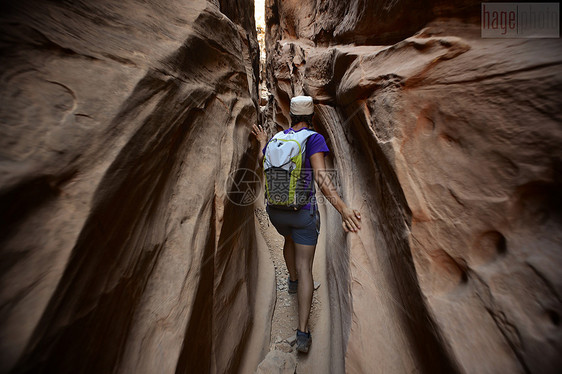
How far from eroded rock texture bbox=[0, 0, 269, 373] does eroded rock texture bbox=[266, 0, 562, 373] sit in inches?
53.2

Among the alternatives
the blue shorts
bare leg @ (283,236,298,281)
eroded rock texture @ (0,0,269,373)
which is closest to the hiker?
the blue shorts

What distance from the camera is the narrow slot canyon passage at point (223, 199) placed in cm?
96

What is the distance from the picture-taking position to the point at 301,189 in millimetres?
2143

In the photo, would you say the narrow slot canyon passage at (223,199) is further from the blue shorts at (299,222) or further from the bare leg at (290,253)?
the bare leg at (290,253)

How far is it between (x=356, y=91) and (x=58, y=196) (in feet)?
7.72

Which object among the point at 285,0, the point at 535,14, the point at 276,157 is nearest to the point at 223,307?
the point at 276,157

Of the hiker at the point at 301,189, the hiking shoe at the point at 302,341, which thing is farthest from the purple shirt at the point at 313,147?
the hiking shoe at the point at 302,341

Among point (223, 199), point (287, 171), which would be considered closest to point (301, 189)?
point (287, 171)

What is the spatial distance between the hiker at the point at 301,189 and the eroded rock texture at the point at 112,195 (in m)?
0.47

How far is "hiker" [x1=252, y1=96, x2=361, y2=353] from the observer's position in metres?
2.05

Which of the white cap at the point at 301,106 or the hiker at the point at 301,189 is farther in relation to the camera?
the white cap at the point at 301,106

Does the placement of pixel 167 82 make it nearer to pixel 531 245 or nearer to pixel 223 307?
pixel 223 307

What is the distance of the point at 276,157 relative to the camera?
207 centimetres

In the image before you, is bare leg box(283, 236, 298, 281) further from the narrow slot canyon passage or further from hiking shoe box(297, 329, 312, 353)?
hiking shoe box(297, 329, 312, 353)
